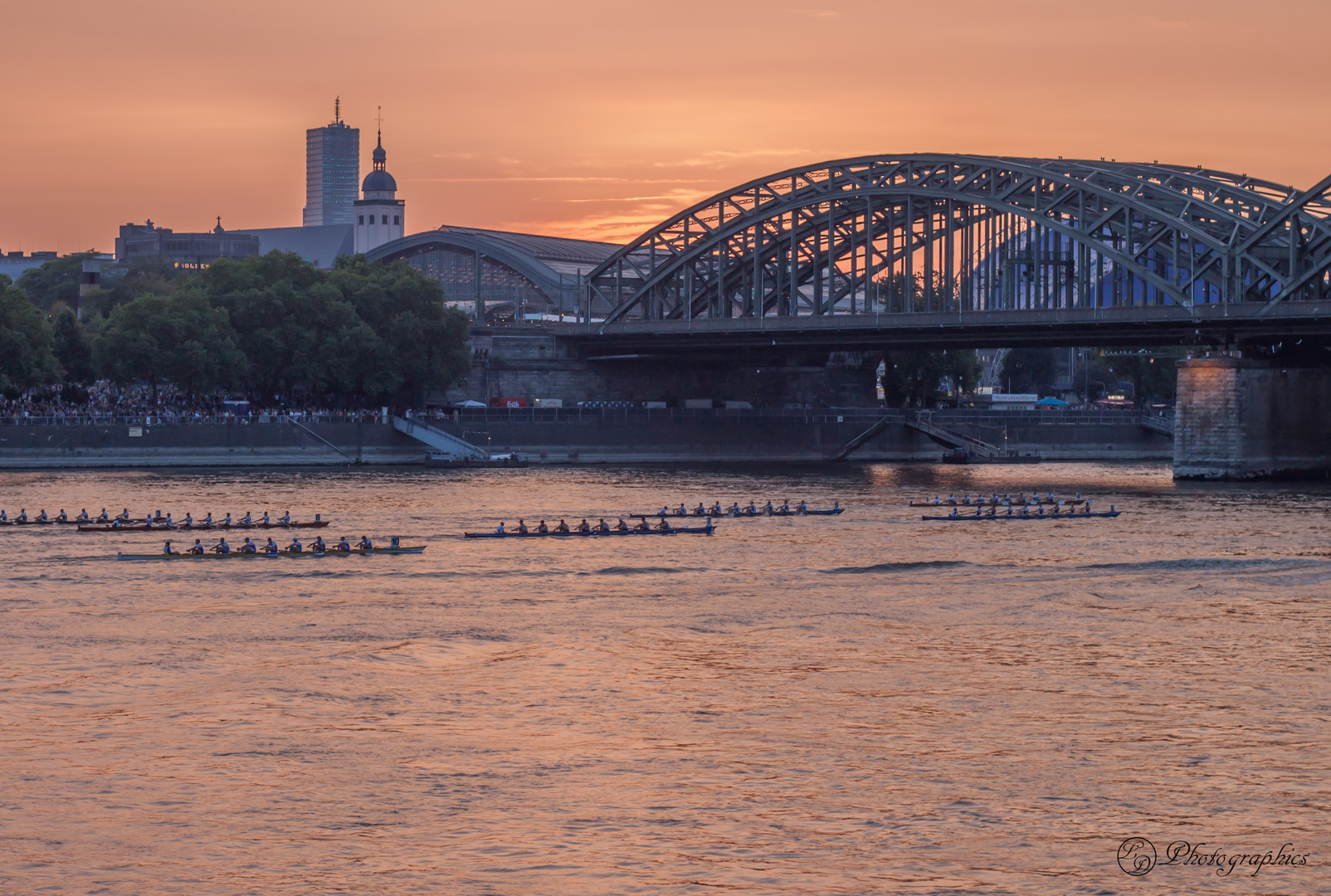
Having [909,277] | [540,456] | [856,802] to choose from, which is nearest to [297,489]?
[540,456]

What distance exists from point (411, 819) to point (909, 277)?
99.2 meters

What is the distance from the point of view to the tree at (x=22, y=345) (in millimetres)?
110188

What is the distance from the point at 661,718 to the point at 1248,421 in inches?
3079

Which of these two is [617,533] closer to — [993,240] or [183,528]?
[183,528]

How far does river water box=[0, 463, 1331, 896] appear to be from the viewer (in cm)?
2620

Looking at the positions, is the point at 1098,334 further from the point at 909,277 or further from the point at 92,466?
the point at 92,466

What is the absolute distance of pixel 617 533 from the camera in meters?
68.5

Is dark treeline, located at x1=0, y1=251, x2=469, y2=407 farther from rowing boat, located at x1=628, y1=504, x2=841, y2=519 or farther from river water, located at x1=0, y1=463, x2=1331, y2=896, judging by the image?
river water, located at x1=0, y1=463, x2=1331, y2=896

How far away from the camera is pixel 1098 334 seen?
10700 cm

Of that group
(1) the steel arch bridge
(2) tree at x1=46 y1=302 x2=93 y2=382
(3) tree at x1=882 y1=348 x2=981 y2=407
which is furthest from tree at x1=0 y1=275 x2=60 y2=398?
(3) tree at x1=882 y1=348 x2=981 y2=407

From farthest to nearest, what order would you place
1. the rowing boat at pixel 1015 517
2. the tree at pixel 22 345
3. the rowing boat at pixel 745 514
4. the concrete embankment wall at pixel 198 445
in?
the tree at pixel 22 345 < the concrete embankment wall at pixel 198 445 < the rowing boat at pixel 1015 517 < the rowing boat at pixel 745 514

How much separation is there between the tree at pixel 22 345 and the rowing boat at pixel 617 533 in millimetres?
57511

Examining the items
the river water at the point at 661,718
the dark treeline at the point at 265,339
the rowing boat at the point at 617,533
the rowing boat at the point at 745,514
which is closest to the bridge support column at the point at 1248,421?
the rowing boat at the point at 745,514

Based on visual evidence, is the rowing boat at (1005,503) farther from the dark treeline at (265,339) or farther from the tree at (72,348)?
the tree at (72,348)
